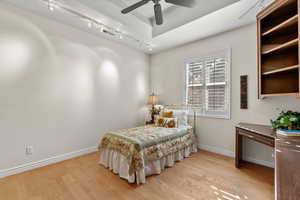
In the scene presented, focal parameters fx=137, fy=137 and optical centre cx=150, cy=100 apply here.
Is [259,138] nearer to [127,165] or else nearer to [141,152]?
[141,152]

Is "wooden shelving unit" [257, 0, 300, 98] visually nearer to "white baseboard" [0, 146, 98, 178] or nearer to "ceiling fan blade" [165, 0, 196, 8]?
"ceiling fan blade" [165, 0, 196, 8]

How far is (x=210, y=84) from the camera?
3.31 metres

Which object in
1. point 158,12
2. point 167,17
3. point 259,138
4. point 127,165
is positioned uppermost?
point 167,17

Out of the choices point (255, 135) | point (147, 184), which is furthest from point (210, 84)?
point (147, 184)

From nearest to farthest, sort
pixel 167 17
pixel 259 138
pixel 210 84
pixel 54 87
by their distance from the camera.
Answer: pixel 259 138
pixel 54 87
pixel 167 17
pixel 210 84

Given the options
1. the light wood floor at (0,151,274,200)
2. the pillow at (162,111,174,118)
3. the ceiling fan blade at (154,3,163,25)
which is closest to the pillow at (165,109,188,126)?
the pillow at (162,111,174,118)

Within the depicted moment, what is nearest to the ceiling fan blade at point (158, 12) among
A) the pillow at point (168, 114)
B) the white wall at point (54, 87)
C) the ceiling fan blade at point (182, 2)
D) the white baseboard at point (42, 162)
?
the ceiling fan blade at point (182, 2)

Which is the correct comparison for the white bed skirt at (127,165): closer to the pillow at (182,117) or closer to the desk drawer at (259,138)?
the pillow at (182,117)

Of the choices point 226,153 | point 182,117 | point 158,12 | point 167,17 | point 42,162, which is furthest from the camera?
point 182,117

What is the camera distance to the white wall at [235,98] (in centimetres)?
254

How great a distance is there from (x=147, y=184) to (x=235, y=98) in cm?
244

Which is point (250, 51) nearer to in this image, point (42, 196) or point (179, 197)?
point (179, 197)

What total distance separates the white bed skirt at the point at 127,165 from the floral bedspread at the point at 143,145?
0.09m

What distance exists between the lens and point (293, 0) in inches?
72.8
